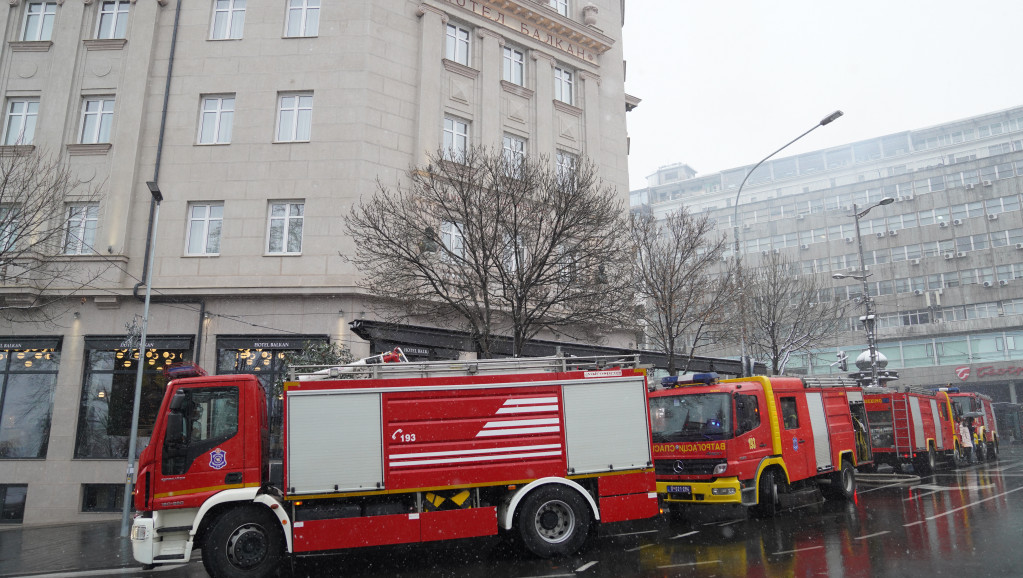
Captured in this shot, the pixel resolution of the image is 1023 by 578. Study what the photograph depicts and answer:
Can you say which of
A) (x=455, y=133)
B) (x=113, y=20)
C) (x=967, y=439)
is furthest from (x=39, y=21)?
(x=967, y=439)

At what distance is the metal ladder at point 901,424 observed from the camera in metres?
20.0

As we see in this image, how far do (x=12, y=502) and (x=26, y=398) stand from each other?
279 centimetres

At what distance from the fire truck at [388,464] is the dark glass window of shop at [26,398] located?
12.2 meters

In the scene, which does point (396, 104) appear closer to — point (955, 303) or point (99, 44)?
point (99, 44)

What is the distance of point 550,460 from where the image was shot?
9180 millimetres

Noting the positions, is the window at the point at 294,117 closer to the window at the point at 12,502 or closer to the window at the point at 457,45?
the window at the point at 457,45

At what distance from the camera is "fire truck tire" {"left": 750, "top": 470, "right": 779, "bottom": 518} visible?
11883 mm

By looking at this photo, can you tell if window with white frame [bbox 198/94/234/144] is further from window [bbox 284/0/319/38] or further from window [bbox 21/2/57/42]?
window [bbox 21/2/57/42]

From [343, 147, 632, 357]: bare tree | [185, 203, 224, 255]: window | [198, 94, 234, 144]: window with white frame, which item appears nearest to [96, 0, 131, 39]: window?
[198, 94, 234, 144]: window with white frame

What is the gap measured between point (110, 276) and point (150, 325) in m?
1.87

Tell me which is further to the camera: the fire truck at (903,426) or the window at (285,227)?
the fire truck at (903,426)

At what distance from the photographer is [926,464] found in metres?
21.0

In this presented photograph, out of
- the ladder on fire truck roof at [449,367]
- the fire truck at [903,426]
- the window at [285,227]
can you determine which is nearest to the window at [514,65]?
the window at [285,227]

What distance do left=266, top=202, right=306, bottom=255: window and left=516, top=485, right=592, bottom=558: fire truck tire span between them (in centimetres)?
1209
